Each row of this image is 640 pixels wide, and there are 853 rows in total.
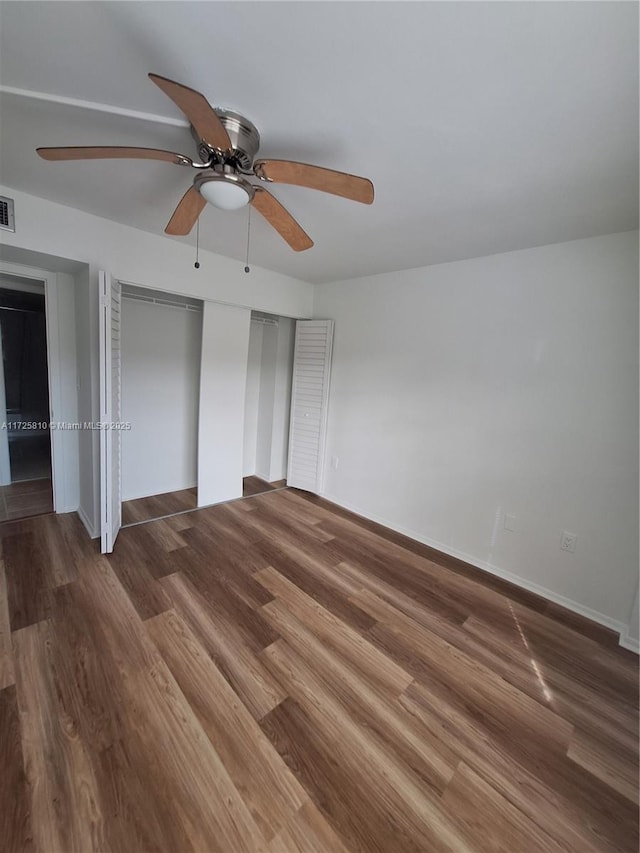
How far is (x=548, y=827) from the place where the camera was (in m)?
1.18

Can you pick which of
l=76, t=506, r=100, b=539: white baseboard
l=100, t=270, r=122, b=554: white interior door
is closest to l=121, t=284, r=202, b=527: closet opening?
l=76, t=506, r=100, b=539: white baseboard

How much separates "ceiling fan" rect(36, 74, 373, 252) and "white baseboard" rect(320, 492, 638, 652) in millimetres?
2757

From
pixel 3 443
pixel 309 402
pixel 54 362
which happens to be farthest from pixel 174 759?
pixel 3 443

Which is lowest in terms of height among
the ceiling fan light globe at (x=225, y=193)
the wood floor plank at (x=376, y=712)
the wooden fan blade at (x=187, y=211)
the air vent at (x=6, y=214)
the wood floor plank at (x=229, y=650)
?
the wood floor plank at (x=376, y=712)

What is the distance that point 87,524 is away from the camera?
294cm

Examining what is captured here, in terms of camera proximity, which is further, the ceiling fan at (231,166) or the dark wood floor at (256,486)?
the dark wood floor at (256,486)

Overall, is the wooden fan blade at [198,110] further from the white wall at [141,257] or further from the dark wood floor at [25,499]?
the dark wood floor at [25,499]

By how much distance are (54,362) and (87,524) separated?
1.47 metres

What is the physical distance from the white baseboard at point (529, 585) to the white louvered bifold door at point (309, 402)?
976mm

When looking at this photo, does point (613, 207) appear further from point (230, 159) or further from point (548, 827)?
point (548, 827)

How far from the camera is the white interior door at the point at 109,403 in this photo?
232 centimetres

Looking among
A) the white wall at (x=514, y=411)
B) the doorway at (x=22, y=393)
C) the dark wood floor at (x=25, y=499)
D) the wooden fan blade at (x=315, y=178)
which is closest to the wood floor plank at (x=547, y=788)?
the white wall at (x=514, y=411)

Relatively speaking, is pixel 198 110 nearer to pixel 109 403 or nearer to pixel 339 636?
pixel 109 403

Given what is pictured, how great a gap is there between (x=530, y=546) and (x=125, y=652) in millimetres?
2744
